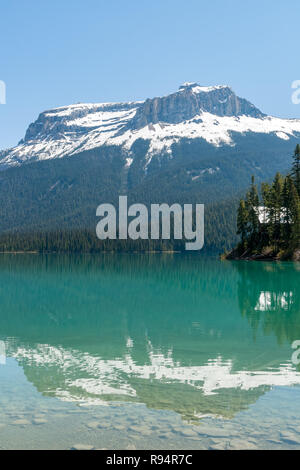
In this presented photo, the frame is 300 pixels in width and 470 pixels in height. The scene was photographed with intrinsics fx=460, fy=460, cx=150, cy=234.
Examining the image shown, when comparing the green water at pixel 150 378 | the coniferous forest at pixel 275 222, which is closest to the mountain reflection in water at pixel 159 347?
the green water at pixel 150 378

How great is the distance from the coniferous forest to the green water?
2735 inches

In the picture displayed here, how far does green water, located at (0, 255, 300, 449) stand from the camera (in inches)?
535

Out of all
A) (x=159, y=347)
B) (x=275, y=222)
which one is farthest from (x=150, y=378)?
(x=275, y=222)

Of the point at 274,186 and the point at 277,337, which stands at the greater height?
the point at 274,186

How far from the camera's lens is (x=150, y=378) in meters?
19.4

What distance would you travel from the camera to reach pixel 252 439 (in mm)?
13117

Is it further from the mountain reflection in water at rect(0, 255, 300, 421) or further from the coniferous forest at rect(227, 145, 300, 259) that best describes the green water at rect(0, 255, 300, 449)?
the coniferous forest at rect(227, 145, 300, 259)

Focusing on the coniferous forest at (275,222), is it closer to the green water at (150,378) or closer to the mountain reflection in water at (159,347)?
the mountain reflection in water at (159,347)

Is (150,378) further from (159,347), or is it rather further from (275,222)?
(275,222)

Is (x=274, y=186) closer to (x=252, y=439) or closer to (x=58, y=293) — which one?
(x=58, y=293)

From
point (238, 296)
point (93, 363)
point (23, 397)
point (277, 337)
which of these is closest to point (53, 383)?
point (23, 397)

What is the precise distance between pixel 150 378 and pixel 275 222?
329ft

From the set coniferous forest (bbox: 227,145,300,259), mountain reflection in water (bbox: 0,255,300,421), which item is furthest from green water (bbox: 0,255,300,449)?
coniferous forest (bbox: 227,145,300,259)
